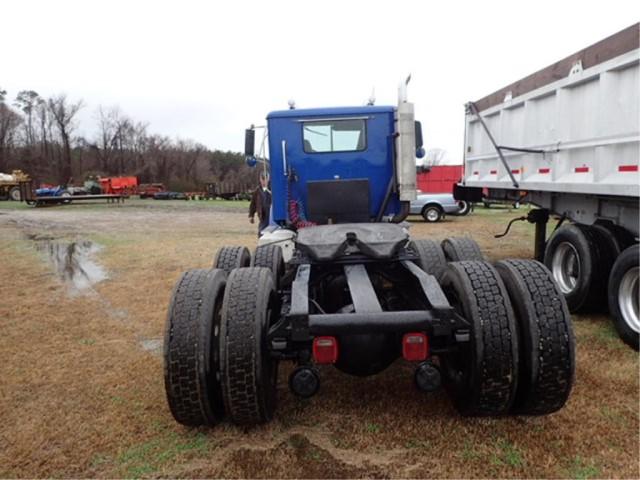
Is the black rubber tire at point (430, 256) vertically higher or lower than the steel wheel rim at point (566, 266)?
higher

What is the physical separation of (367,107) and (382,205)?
112cm

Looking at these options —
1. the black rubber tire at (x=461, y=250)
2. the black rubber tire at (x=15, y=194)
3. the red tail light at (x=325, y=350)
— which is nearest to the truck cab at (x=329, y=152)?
the black rubber tire at (x=461, y=250)

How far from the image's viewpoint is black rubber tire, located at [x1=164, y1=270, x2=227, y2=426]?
2.87 meters

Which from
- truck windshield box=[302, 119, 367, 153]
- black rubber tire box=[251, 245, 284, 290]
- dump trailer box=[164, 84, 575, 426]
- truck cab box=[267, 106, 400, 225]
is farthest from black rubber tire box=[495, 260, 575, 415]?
truck windshield box=[302, 119, 367, 153]

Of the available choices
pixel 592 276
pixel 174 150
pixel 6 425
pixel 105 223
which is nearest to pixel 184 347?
pixel 6 425

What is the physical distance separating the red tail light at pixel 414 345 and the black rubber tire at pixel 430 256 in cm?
181

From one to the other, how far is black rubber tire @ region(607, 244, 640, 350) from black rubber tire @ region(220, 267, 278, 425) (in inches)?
132

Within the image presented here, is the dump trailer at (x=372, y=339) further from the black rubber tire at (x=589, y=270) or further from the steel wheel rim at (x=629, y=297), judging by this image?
the black rubber tire at (x=589, y=270)

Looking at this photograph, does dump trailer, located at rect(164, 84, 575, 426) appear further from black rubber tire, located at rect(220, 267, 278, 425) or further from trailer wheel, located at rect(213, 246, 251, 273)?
trailer wheel, located at rect(213, 246, 251, 273)

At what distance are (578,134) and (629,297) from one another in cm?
185

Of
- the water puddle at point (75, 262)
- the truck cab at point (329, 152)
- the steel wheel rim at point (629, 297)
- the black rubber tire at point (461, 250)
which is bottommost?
the water puddle at point (75, 262)

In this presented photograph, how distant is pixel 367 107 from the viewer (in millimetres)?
5703

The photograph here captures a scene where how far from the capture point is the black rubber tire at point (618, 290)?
4469 mm

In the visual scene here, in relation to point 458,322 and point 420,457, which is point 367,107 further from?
point 420,457
